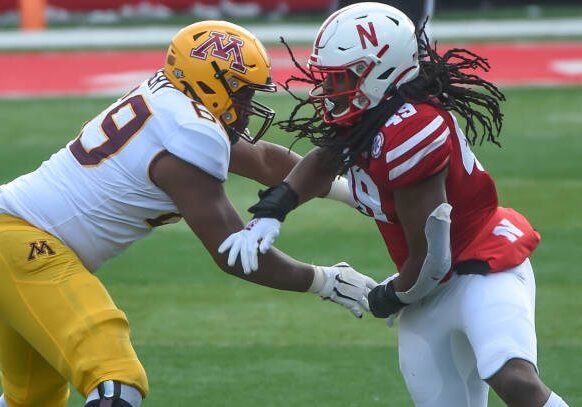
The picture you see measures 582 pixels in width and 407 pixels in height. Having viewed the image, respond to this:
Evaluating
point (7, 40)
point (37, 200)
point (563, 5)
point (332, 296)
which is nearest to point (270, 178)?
point (332, 296)

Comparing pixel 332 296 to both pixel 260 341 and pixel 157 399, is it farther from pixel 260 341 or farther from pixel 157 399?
pixel 260 341

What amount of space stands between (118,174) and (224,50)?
2.00ft

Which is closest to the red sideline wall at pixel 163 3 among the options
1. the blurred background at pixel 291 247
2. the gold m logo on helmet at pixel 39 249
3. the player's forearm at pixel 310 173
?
the blurred background at pixel 291 247

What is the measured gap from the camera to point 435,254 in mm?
4348

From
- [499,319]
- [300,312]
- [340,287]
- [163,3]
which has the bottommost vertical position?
[163,3]

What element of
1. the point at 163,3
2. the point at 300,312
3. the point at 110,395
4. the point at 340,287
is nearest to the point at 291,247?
the point at 300,312

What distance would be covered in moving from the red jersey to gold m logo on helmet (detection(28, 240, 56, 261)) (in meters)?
1.10

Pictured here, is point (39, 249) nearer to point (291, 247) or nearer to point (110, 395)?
point (110, 395)

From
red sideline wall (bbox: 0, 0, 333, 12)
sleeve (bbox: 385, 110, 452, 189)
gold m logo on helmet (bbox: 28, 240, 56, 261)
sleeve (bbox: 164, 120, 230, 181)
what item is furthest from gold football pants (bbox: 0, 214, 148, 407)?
red sideline wall (bbox: 0, 0, 333, 12)

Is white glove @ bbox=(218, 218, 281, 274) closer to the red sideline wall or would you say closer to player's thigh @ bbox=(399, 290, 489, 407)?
player's thigh @ bbox=(399, 290, 489, 407)

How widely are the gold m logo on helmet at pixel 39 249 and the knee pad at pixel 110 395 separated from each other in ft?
1.83

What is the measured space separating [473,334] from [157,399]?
193 cm

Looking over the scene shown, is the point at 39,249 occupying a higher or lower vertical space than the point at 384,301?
higher

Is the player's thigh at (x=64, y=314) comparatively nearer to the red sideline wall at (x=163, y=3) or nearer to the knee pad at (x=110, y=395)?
the knee pad at (x=110, y=395)
